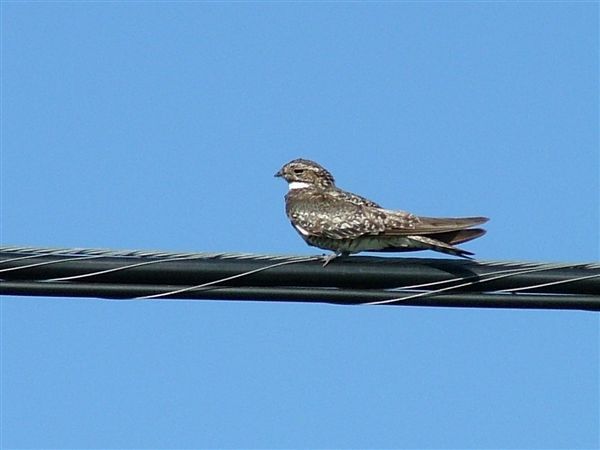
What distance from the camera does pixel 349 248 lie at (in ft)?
36.7

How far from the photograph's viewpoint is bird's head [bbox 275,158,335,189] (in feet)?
43.0

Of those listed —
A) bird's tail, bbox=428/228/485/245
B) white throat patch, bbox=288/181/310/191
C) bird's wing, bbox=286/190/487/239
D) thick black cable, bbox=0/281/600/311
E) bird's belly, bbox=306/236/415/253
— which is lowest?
thick black cable, bbox=0/281/600/311

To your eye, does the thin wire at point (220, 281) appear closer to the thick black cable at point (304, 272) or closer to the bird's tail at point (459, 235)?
the thick black cable at point (304, 272)

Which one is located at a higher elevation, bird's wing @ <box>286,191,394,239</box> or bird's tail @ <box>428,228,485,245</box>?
bird's wing @ <box>286,191,394,239</box>

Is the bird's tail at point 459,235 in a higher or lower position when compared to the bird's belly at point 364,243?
lower

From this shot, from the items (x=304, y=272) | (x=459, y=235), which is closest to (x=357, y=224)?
(x=459, y=235)

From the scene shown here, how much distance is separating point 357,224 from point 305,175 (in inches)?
93.6

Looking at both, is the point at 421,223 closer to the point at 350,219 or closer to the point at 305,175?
the point at 350,219

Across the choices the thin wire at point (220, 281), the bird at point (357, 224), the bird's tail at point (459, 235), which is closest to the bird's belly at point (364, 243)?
the bird at point (357, 224)

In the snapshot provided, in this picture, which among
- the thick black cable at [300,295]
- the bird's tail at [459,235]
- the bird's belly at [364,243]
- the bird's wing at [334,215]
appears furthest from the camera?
the bird's wing at [334,215]

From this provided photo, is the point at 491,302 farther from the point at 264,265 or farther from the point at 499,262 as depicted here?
the point at 264,265

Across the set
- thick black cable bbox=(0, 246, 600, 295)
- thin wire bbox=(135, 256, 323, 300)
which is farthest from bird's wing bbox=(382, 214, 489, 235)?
thin wire bbox=(135, 256, 323, 300)

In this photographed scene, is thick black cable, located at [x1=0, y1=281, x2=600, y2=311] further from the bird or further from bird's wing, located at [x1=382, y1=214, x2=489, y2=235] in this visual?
bird's wing, located at [x1=382, y1=214, x2=489, y2=235]

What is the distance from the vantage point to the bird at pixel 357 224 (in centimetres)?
968
